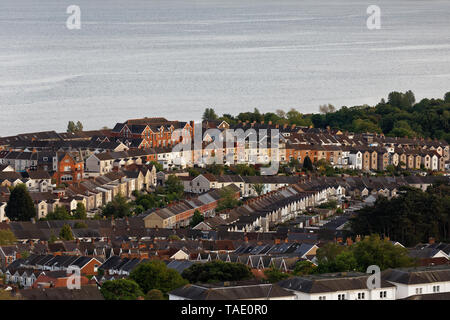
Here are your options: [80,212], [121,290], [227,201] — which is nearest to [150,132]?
[227,201]

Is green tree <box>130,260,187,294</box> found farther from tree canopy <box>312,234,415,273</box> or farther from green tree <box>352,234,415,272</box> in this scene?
green tree <box>352,234,415,272</box>

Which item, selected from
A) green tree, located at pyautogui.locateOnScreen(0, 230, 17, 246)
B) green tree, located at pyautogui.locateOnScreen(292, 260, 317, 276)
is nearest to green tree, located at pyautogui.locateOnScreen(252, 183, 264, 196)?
green tree, located at pyautogui.locateOnScreen(0, 230, 17, 246)

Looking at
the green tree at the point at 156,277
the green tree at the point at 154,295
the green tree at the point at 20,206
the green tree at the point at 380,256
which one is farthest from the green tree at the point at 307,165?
the green tree at the point at 154,295

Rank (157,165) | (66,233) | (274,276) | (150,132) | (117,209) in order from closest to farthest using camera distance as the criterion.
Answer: (274,276) < (66,233) < (117,209) < (157,165) < (150,132)

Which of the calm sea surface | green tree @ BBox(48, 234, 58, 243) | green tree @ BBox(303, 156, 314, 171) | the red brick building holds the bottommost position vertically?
green tree @ BBox(48, 234, 58, 243)

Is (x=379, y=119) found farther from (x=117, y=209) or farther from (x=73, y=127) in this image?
(x=117, y=209)
